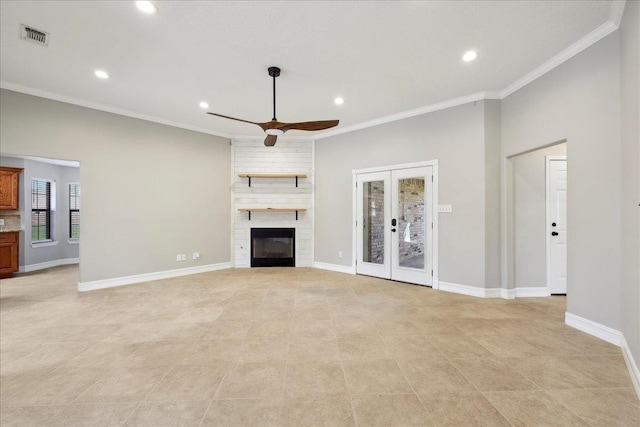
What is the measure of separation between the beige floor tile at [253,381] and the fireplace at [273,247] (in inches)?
160

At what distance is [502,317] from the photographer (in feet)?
11.1

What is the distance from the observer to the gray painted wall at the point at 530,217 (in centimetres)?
420

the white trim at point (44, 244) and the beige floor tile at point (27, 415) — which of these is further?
the white trim at point (44, 244)

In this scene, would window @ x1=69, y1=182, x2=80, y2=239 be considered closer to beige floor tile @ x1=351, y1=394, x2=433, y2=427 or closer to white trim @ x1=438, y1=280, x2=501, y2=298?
beige floor tile @ x1=351, y1=394, x2=433, y2=427

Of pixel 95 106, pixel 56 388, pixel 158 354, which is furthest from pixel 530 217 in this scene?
pixel 95 106

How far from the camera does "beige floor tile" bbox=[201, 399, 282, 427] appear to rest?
5.54 ft

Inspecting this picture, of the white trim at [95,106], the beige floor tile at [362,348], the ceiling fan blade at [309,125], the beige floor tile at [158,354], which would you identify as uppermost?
the white trim at [95,106]

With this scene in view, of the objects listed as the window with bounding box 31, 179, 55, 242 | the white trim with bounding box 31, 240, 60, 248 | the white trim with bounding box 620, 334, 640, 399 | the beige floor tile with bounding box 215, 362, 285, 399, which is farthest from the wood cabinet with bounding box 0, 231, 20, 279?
the white trim with bounding box 620, 334, 640, 399

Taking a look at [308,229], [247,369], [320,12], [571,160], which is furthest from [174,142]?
[571,160]

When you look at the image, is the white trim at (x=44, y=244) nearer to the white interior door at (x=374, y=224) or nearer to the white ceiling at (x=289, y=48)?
the white ceiling at (x=289, y=48)

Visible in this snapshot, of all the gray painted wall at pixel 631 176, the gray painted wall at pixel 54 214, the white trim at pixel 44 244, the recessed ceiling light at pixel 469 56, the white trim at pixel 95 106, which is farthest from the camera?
the white trim at pixel 44 244

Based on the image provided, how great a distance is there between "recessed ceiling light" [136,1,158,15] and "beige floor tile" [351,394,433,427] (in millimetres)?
3615

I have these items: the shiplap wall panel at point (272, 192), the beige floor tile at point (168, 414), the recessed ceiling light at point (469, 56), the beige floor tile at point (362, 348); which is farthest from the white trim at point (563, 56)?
the beige floor tile at point (168, 414)

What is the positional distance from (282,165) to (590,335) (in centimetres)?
563
